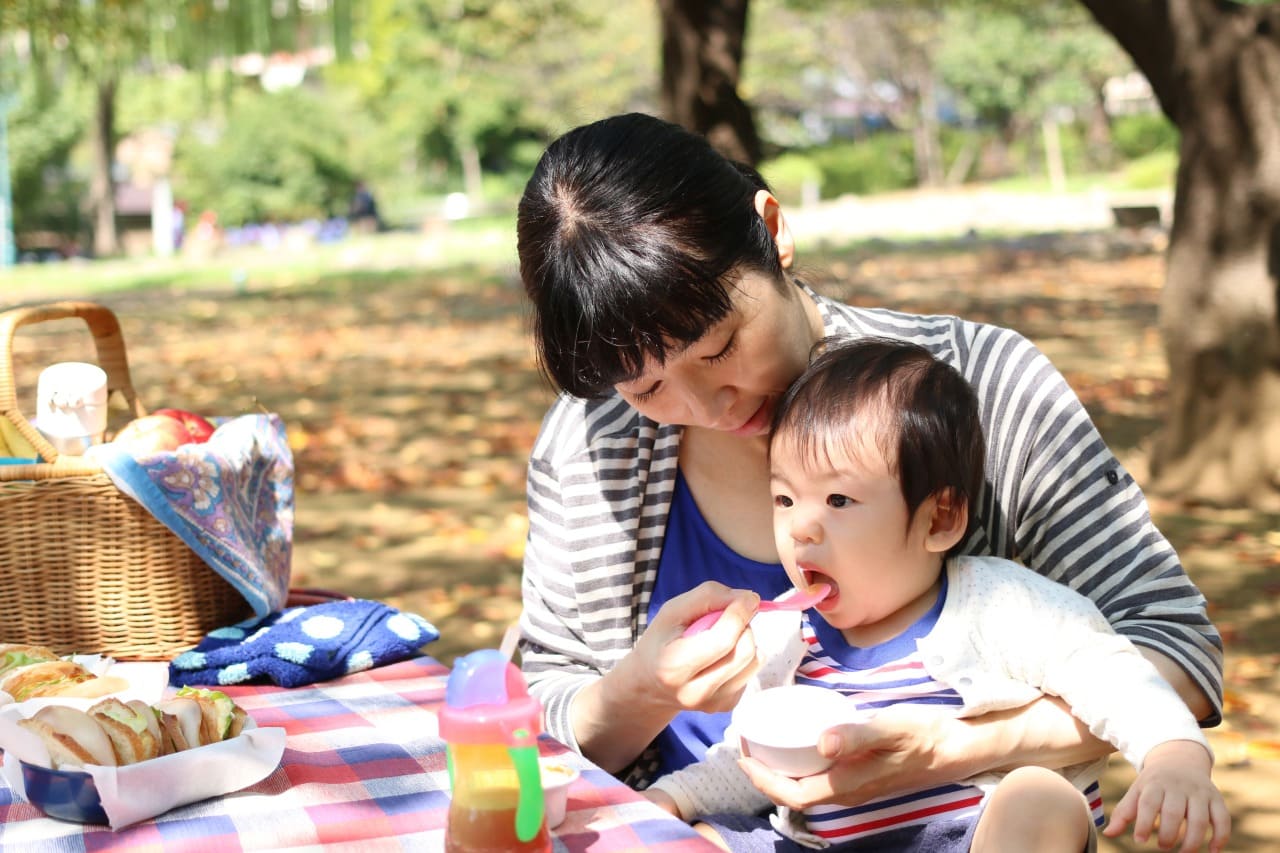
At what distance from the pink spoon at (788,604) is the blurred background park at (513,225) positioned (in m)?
0.67

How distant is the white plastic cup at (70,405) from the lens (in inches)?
89.2

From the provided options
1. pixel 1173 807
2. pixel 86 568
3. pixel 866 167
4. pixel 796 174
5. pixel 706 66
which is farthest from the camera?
pixel 866 167

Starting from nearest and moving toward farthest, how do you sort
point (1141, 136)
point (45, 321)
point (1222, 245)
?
point (45, 321) → point (1222, 245) → point (1141, 136)

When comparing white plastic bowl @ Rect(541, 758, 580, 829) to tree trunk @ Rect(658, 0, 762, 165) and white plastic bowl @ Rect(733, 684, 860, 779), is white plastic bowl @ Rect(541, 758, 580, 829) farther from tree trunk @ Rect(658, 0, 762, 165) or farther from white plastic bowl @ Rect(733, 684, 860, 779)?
tree trunk @ Rect(658, 0, 762, 165)

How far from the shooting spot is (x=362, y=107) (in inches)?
1650

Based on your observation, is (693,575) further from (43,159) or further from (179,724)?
(43,159)

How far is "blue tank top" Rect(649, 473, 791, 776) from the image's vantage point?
6.55 feet

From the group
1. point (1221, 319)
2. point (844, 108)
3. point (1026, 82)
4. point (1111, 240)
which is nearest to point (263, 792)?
point (1221, 319)

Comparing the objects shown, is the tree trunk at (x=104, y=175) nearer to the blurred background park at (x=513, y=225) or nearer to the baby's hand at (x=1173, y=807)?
the blurred background park at (x=513, y=225)

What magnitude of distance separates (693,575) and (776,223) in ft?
1.73

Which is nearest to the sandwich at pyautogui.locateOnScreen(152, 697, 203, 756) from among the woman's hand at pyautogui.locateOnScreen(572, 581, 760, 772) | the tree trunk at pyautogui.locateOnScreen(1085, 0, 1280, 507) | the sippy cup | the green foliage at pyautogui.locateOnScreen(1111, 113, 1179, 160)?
the sippy cup

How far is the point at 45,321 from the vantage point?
2.38 metres

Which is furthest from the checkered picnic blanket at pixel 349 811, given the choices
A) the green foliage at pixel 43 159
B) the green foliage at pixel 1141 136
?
the green foliage at pixel 1141 136

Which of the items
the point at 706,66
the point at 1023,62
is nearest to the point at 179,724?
the point at 706,66
